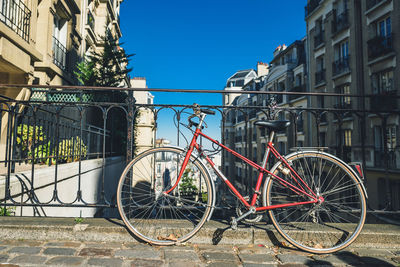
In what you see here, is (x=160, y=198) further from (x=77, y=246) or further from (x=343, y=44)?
(x=343, y=44)

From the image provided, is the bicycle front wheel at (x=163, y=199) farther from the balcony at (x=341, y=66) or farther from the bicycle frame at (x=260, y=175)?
the balcony at (x=341, y=66)

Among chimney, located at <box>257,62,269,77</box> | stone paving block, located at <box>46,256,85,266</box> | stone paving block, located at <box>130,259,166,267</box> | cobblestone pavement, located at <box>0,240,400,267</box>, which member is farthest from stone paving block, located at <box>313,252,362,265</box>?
chimney, located at <box>257,62,269,77</box>

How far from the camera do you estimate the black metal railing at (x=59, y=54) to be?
456 inches

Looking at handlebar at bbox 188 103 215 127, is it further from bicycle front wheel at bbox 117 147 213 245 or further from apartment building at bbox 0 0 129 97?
apartment building at bbox 0 0 129 97

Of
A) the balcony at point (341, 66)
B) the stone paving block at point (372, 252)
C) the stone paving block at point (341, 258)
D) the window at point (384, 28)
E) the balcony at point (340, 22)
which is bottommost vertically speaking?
the stone paving block at point (341, 258)

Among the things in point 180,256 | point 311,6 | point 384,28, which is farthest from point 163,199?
point 311,6

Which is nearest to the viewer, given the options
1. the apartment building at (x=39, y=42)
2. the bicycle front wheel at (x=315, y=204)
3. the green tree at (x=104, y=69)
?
the bicycle front wheel at (x=315, y=204)

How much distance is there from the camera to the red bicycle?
2639mm

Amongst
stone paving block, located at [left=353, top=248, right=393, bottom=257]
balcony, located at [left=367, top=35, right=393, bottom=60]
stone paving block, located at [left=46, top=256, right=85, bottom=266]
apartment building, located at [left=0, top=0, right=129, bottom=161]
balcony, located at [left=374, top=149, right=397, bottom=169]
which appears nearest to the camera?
stone paving block, located at [left=46, top=256, right=85, bottom=266]

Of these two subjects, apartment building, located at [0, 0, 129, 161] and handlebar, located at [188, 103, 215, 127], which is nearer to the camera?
handlebar, located at [188, 103, 215, 127]

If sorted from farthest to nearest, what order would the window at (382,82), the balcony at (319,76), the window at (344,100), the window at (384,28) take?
the balcony at (319,76) < the window at (344,100) < the window at (384,28) < the window at (382,82)

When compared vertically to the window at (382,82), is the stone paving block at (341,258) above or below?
below

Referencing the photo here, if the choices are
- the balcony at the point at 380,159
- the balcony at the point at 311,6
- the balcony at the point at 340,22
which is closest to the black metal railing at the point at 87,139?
the balcony at the point at 380,159

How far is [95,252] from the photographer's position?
2445 mm
